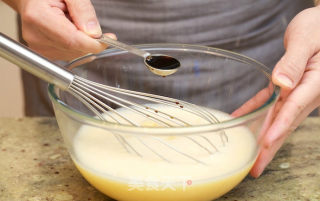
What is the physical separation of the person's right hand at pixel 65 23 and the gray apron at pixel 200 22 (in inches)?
11.6

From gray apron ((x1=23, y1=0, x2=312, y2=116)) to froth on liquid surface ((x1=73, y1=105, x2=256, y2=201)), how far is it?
1.65 ft

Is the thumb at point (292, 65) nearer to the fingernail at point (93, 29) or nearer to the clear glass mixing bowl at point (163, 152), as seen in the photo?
the clear glass mixing bowl at point (163, 152)

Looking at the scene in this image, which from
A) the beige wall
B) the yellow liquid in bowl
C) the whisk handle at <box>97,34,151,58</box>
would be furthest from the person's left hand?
the beige wall

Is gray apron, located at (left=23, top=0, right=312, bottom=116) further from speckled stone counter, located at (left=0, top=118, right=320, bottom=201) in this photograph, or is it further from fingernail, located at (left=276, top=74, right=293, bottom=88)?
fingernail, located at (left=276, top=74, right=293, bottom=88)

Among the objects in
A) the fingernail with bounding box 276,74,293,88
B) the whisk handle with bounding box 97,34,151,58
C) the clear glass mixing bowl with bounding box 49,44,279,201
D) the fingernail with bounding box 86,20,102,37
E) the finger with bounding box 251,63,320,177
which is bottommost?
the clear glass mixing bowl with bounding box 49,44,279,201

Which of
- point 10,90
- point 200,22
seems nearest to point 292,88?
point 200,22

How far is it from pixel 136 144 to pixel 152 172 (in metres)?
0.06

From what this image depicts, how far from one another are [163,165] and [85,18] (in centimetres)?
31

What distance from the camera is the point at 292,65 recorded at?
0.76 m

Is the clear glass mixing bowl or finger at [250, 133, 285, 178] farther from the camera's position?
finger at [250, 133, 285, 178]

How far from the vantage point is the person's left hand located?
747mm

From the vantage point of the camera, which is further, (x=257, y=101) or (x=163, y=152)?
(x=257, y=101)

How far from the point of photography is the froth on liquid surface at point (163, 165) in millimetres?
643

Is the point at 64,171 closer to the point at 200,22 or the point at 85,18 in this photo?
the point at 85,18
